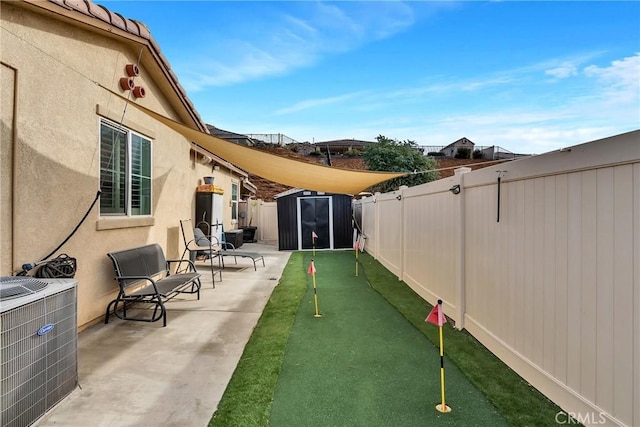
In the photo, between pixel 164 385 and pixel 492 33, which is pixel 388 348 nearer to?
pixel 164 385

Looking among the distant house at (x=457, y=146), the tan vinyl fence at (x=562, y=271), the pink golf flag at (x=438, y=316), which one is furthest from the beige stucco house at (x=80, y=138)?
the distant house at (x=457, y=146)

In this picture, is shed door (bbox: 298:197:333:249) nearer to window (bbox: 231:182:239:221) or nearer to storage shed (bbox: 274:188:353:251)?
storage shed (bbox: 274:188:353:251)

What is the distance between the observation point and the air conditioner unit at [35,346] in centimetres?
207

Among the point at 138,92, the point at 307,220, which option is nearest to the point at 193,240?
the point at 138,92

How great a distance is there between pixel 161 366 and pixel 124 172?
11.1 feet

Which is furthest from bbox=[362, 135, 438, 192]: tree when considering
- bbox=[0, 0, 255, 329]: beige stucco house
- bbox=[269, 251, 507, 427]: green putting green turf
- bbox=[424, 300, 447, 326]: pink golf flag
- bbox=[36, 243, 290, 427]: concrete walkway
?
bbox=[424, 300, 447, 326]: pink golf flag

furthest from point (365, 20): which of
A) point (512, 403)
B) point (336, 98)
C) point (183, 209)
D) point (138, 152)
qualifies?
point (336, 98)

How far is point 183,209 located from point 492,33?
847 centimetres

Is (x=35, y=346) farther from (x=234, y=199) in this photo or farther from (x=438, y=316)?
(x=234, y=199)

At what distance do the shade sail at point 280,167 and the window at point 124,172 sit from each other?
2.64 ft

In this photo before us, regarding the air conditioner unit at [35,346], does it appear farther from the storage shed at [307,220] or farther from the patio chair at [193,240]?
the storage shed at [307,220]

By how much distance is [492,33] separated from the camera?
7.77 meters

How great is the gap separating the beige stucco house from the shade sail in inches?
26.6

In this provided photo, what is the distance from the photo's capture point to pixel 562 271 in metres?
2.46
